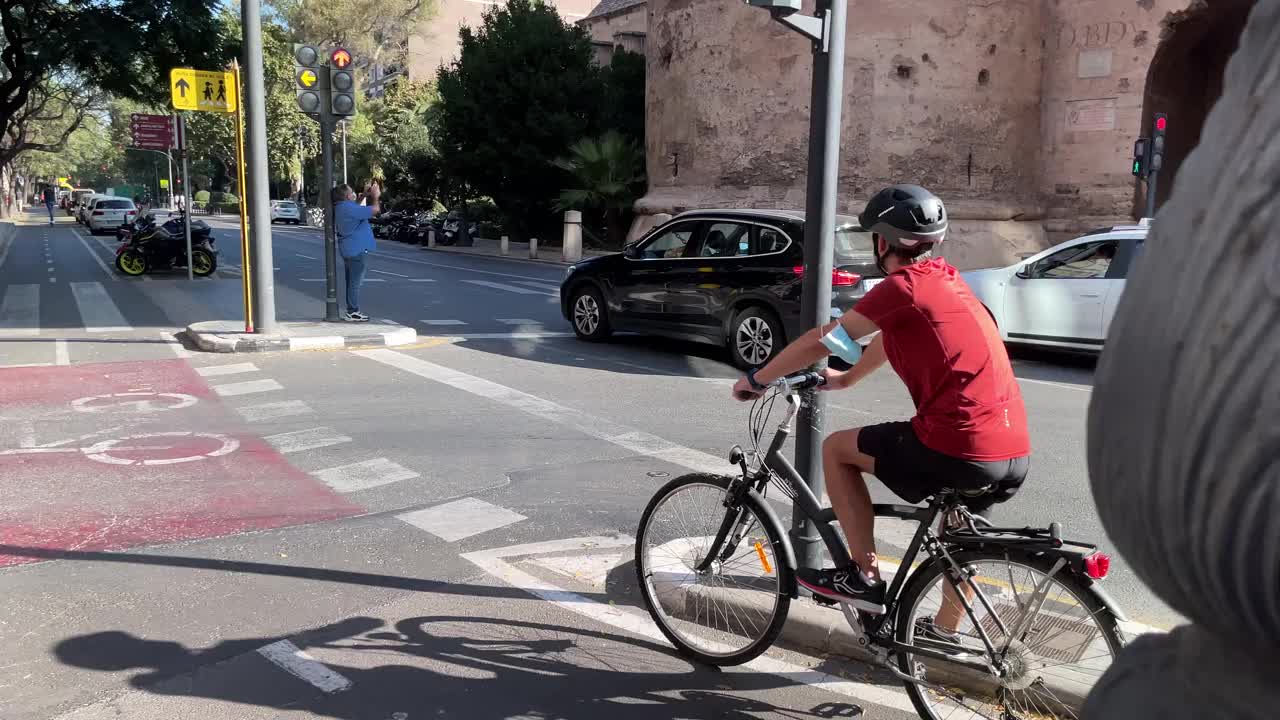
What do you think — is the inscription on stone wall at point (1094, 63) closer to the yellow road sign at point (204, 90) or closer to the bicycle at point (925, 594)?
the yellow road sign at point (204, 90)

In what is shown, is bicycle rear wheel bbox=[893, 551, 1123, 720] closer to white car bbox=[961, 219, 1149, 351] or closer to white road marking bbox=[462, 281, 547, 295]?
white car bbox=[961, 219, 1149, 351]

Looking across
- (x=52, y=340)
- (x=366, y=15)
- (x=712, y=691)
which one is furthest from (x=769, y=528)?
(x=366, y=15)

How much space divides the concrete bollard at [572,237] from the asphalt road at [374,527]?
1836 cm

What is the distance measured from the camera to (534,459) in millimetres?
7227

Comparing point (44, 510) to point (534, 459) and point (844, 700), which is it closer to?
point (534, 459)

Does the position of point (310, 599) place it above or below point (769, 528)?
below

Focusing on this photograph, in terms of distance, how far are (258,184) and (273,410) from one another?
477 cm

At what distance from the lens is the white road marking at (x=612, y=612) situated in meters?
3.88

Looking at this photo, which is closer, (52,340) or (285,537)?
(285,537)

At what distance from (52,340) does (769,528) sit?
1163 centimetres

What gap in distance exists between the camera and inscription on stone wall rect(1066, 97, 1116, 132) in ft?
73.6

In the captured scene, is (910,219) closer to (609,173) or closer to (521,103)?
(609,173)

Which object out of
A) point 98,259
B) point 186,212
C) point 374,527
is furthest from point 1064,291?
point 98,259

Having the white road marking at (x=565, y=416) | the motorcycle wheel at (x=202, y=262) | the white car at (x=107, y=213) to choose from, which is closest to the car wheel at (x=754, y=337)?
the white road marking at (x=565, y=416)
